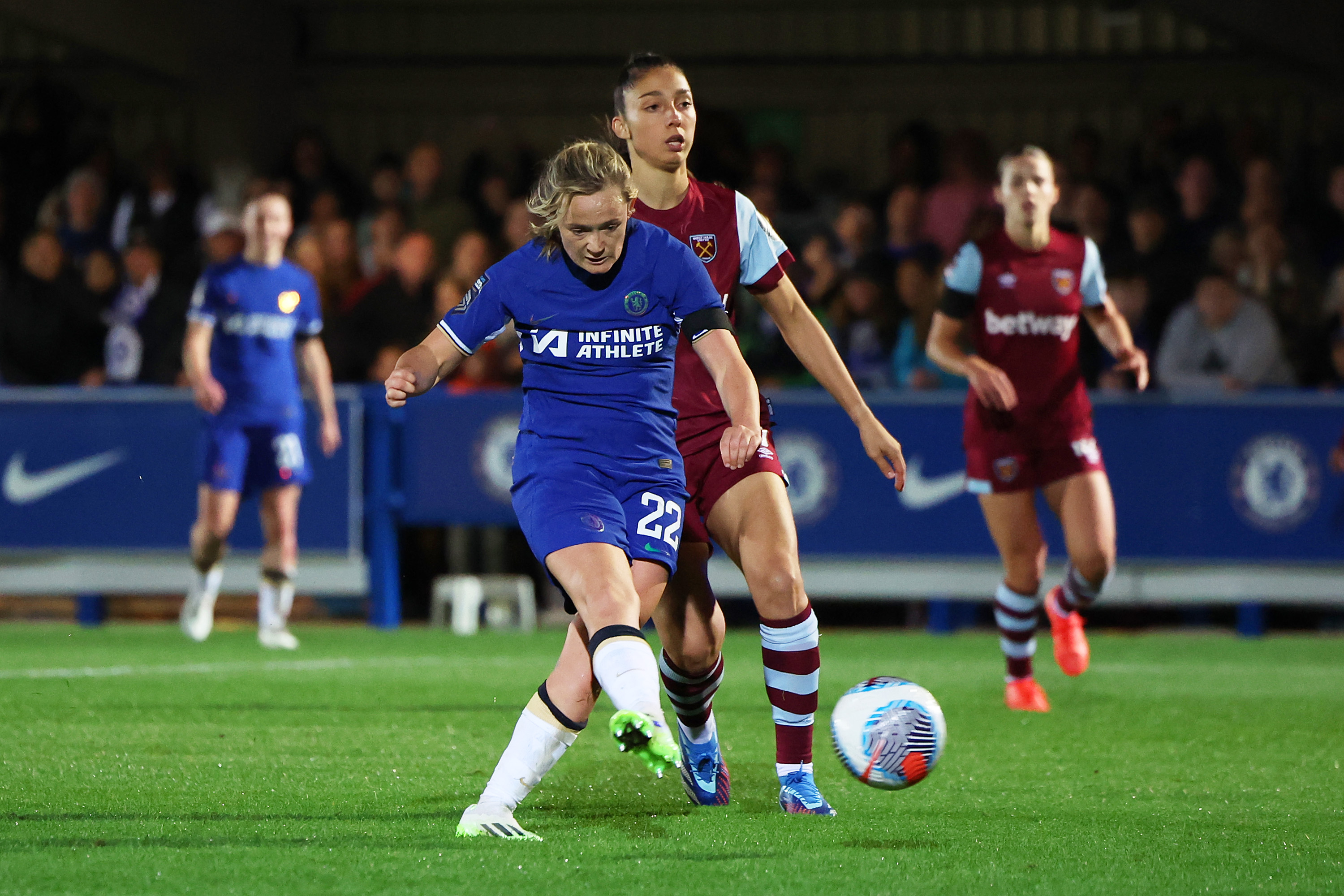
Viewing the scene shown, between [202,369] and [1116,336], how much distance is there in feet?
16.9

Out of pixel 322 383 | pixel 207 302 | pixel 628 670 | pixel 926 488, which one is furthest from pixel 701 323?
pixel 926 488

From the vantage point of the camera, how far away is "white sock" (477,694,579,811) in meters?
4.66

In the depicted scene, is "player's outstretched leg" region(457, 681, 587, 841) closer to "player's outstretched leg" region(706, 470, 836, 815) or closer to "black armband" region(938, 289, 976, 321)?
"player's outstretched leg" region(706, 470, 836, 815)

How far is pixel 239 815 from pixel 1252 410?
8123mm

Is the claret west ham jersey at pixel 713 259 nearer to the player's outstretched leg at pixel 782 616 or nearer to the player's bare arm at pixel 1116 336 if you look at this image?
the player's outstretched leg at pixel 782 616

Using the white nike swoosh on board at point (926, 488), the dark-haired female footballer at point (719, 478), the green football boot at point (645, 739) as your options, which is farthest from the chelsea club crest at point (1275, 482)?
the green football boot at point (645, 739)

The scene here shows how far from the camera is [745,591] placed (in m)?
11.7

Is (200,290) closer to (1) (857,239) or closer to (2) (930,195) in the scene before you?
(1) (857,239)

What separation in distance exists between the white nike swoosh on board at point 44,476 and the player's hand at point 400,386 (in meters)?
8.15

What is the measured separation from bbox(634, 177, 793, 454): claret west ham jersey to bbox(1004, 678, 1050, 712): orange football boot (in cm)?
301

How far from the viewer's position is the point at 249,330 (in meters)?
10.7

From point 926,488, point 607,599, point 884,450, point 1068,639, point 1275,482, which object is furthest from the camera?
point 926,488

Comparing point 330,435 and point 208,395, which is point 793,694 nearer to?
point 208,395

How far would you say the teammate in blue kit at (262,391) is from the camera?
10586 mm
